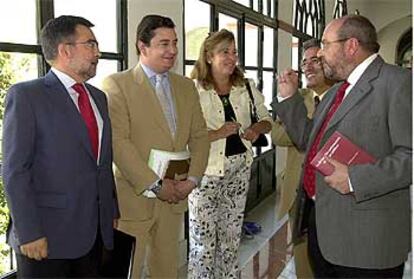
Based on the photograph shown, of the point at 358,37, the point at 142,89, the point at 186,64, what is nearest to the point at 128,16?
the point at 186,64

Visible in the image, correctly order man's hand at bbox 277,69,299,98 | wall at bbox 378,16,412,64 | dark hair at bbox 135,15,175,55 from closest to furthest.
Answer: man's hand at bbox 277,69,299,98
dark hair at bbox 135,15,175,55
wall at bbox 378,16,412,64

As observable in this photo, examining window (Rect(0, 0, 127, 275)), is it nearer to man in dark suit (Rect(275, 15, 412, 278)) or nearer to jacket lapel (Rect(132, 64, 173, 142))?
jacket lapel (Rect(132, 64, 173, 142))

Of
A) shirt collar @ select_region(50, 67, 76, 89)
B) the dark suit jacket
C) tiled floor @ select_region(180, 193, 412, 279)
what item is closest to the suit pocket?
the dark suit jacket

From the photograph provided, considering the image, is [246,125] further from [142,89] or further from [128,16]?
[128,16]

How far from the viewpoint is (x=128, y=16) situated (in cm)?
284

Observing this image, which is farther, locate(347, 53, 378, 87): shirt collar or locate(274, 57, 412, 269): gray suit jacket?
locate(347, 53, 378, 87): shirt collar

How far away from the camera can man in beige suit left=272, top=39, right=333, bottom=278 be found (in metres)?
2.45

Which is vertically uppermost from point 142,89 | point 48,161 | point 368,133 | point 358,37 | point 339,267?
point 358,37

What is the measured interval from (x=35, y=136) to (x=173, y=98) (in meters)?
0.73

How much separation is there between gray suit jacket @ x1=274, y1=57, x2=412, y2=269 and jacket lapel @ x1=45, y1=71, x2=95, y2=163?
2.70ft

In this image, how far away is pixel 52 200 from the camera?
166 centimetres

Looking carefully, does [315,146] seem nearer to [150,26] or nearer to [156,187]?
[156,187]

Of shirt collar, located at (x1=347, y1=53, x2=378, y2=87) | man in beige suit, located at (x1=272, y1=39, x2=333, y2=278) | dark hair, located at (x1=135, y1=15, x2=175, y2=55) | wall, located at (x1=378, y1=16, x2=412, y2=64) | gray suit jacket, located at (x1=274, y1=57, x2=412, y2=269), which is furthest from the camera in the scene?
wall, located at (x1=378, y1=16, x2=412, y2=64)

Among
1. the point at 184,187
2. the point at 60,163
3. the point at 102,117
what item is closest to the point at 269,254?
the point at 184,187
